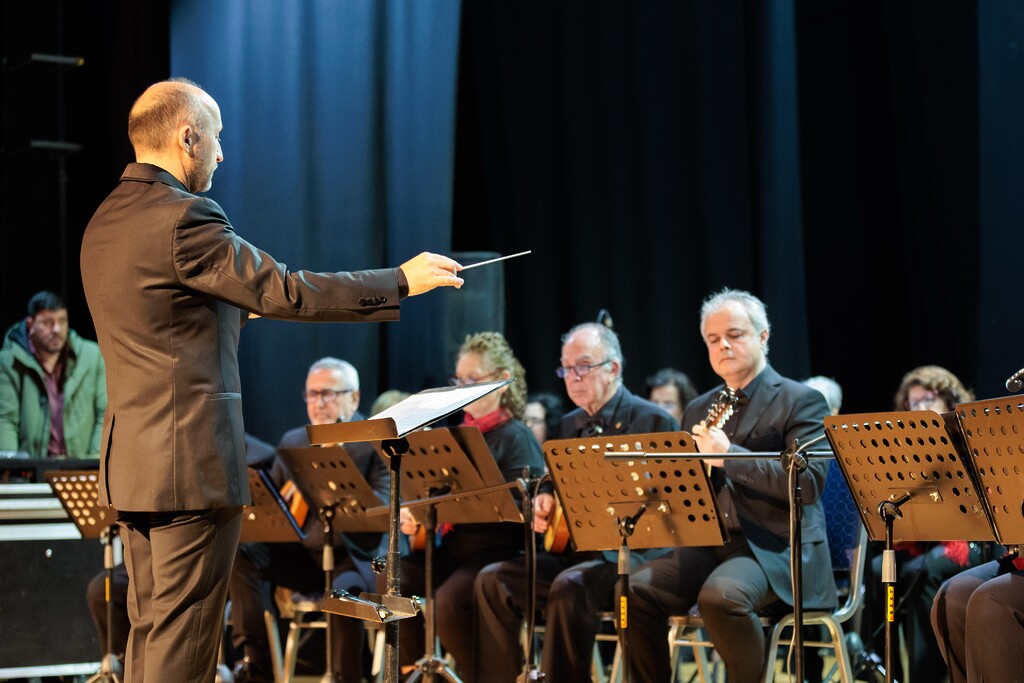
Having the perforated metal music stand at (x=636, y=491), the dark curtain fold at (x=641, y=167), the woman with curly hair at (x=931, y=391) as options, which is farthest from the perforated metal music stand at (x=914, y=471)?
the dark curtain fold at (x=641, y=167)

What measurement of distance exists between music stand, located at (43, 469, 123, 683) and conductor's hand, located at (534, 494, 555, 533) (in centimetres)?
152

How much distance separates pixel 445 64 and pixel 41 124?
2637mm

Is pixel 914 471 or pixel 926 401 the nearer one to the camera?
pixel 914 471

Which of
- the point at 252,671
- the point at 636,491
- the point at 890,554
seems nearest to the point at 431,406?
the point at 636,491

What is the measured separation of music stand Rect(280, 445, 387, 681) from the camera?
4.34m

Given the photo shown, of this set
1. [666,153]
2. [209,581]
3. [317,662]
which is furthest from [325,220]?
[209,581]

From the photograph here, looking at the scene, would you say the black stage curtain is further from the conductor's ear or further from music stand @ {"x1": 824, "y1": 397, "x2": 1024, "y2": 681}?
the conductor's ear

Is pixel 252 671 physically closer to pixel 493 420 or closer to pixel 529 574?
pixel 493 420

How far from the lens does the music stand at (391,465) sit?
9.61 ft

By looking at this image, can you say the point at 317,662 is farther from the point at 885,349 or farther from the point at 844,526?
the point at 885,349

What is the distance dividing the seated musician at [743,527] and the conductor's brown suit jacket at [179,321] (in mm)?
1480

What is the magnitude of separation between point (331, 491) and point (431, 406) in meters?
1.44

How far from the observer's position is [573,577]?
426 centimetres

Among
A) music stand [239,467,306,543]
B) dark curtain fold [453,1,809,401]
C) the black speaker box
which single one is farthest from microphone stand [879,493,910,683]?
the black speaker box
